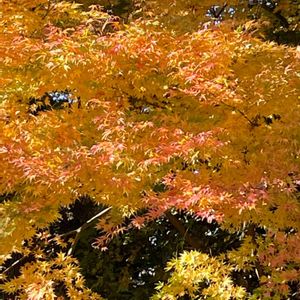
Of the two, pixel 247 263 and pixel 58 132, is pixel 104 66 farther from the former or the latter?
pixel 247 263

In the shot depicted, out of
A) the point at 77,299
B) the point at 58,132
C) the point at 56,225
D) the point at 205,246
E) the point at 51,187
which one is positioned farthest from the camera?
the point at 56,225

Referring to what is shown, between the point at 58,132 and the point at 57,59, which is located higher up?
the point at 57,59

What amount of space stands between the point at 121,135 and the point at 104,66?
0.44 meters

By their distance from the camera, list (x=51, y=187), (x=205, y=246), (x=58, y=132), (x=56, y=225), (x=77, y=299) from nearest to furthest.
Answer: (x=51, y=187)
(x=58, y=132)
(x=77, y=299)
(x=205, y=246)
(x=56, y=225)

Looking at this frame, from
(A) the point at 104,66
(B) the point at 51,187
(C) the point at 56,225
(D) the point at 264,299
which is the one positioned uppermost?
(A) the point at 104,66

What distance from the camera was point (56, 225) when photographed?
5.74 m

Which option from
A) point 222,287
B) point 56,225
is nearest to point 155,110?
point 222,287

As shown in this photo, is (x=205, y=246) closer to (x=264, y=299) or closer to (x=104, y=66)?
(x=264, y=299)

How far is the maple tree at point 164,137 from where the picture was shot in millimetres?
2652

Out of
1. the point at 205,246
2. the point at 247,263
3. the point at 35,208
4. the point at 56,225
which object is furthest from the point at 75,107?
the point at 56,225

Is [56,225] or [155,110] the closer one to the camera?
[155,110]

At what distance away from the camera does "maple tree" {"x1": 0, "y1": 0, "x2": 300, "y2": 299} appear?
2652 mm

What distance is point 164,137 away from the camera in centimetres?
271

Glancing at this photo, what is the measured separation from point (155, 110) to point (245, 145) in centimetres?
62
